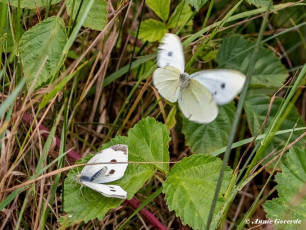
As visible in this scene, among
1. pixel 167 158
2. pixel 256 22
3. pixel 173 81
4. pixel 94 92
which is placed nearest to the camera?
pixel 167 158

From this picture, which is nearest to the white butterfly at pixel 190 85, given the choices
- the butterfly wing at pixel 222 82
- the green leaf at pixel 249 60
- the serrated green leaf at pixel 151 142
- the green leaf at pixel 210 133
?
the butterfly wing at pixel 222 82

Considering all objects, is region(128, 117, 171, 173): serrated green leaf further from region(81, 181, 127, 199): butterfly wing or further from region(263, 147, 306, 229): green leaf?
region(263, 147, 306, 229): green leaf

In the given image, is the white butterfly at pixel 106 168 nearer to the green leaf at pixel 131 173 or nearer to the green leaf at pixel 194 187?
the green leaf at pixel 131 173

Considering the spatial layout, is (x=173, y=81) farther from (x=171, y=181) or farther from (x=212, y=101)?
(x=171, y=181)

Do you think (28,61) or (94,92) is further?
(94,92)

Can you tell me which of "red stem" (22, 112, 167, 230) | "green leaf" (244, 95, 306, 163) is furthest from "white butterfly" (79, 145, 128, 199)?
"green leaf" (244, 95, 306, 163)

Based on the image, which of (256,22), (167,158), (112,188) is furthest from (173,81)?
(256,22)
